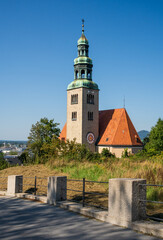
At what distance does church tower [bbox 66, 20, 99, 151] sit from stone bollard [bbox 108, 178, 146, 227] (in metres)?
41.7

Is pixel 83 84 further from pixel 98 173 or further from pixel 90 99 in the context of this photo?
pixel 98 173

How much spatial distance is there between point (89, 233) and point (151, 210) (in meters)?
2.54

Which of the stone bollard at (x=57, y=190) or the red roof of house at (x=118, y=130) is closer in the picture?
the stone bollard at (x=57, y=190)

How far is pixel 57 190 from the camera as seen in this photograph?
9031 mm

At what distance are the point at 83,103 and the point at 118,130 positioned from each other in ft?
27.3

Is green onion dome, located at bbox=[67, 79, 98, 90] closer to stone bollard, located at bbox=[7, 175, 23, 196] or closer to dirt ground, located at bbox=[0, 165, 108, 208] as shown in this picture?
dirt ground, located at bbox=[0, 165, 108, 208]

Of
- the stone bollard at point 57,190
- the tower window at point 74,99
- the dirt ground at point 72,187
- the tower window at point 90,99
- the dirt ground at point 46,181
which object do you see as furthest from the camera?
the tower window at point 90,99

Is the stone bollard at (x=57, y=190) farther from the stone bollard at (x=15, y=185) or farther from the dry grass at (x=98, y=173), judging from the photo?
the stone bollard at (x=15, y=185)

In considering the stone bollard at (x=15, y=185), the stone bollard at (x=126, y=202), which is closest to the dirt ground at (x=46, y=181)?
the stone bollard at (x=15, y=185)

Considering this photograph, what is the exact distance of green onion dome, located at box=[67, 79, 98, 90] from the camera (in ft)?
164

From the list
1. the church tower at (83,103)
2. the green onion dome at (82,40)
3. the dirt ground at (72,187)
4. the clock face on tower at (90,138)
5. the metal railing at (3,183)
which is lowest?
the metal railing at (3,183)

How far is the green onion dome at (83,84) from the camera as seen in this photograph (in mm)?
50037

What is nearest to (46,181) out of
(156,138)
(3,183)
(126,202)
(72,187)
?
(72,187)

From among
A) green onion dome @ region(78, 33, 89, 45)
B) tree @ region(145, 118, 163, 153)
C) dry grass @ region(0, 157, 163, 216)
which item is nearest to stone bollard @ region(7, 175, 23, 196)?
dry grass @ region(0, 157, 163, 216)
